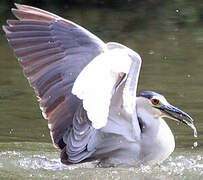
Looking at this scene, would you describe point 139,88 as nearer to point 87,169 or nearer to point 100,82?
point 87,169

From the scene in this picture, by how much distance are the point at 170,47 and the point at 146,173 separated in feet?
15.1

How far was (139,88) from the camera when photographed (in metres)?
8.34


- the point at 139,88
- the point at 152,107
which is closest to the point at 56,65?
the point at 152,107

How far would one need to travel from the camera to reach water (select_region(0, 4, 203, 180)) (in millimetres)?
6074

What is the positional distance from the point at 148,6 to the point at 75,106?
23.3ft

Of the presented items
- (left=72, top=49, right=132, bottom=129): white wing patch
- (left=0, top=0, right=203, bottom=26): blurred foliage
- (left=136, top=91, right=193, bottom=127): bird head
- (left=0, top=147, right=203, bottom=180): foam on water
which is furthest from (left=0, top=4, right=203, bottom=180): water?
(left=72, top=49, right=132, bottom=129): white wing patch

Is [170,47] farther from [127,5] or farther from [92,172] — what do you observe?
[92,172]

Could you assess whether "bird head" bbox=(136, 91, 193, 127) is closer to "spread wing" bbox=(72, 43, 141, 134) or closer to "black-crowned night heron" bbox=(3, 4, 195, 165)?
"black-crowned night heron" bbox=(3, 4, 195, 165)

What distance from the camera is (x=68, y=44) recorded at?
239 inches

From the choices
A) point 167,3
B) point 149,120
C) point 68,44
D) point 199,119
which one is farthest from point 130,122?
point 167,3

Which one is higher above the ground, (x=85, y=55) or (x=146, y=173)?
(x=85, y=55)

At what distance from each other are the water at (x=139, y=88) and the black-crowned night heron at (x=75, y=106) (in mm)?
196

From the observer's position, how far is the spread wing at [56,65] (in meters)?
6.03

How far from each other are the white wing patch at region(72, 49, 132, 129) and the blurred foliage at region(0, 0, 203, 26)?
22.6 feet
